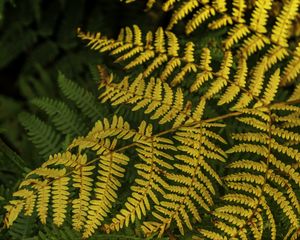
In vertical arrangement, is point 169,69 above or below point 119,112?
above

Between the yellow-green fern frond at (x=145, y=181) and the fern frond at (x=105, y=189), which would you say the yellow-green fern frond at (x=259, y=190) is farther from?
the fern frond at (x=105, y=189)

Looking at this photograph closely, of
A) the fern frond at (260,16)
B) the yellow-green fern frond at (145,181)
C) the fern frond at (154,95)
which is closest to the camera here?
the yellow-green fern frond at (145,181)

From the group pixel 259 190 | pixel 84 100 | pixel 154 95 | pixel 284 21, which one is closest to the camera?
pixel 259 190

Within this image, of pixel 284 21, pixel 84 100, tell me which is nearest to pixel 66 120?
pixel 84 100

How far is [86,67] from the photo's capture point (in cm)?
379

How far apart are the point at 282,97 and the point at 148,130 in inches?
31.0

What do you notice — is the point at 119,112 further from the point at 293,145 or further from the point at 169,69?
the point at 293,145

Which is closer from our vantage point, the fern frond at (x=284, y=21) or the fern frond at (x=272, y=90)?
the fern frond at (x=272, y=90)

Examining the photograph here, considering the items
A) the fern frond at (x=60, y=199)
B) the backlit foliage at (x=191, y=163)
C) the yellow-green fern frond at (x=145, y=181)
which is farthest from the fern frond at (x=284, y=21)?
the fern frond at (x=60, y=199)

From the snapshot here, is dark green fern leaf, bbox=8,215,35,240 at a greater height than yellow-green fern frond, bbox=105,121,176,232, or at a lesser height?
lesser

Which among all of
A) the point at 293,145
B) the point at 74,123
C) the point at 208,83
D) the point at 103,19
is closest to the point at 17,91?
the point at 103,19

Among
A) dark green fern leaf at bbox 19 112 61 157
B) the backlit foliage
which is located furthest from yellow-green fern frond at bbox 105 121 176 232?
dark green fern leaf at bbox 19 112 61 157

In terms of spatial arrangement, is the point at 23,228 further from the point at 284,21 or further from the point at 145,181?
the point at 284,21

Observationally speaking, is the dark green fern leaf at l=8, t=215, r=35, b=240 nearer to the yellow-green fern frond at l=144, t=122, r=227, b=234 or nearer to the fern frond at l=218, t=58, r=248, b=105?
the yellow-green fern frond at l=144, t=122, r=227, b=234
